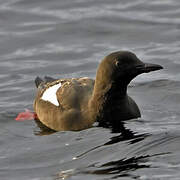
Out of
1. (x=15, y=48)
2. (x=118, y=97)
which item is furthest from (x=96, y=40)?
(x=118, y=97)

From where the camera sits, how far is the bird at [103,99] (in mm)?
10336

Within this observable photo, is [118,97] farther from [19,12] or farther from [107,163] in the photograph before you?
[19,12]

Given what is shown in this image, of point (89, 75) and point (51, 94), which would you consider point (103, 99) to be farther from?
point (89, 75)

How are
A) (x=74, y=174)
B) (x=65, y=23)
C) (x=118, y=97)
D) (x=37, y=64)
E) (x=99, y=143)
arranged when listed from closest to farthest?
(x=74, y=174) < (x=99, y=143) < (x=118, y=97) < (x=37, y=64) < (x=65, y=23)

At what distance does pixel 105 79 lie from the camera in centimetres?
1051

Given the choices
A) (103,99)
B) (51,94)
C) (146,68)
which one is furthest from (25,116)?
(146,68)

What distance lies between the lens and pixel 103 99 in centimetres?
1062

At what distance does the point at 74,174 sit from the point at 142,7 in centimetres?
874

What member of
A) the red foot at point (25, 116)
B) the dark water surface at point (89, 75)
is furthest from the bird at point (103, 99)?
the red foot at point (25, 116)

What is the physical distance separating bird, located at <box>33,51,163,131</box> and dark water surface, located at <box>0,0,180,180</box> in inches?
8.2

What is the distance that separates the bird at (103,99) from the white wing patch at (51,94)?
0.04m

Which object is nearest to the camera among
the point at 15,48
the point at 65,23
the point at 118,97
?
the point at 118,97

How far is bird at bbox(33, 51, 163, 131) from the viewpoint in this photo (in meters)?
10.3

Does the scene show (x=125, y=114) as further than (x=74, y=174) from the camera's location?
Yes
